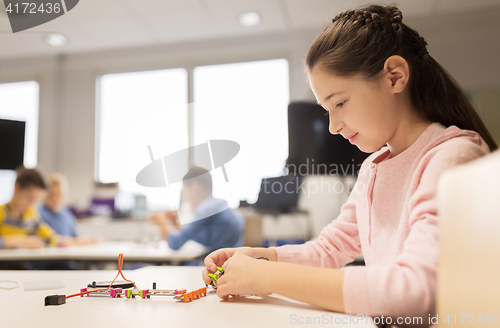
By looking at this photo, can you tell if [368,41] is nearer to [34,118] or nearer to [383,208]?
[383,208]

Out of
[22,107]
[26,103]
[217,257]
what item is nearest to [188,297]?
[217,257]

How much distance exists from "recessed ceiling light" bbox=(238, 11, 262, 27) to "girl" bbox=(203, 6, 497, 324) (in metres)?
1.69

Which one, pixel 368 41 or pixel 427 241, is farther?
pixel 368 41

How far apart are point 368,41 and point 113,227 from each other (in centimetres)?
385

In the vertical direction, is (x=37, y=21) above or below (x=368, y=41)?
above

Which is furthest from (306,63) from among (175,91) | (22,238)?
(175,91)

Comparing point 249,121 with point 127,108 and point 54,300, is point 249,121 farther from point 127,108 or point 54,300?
point 127,108

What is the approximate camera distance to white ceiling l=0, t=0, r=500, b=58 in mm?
1209

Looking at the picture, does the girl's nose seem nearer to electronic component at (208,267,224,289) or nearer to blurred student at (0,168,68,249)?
electronic component at (208,267,224,289)

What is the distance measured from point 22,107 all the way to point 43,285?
4.25m

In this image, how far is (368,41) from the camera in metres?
0.72

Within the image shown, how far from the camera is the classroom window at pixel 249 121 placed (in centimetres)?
235

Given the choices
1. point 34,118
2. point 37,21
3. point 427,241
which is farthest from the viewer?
point 34,118

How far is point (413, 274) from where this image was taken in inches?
18.2
